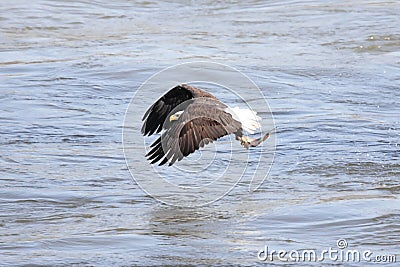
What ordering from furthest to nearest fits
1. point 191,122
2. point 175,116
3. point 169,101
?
point 169,101
point 175,116
point 191,122

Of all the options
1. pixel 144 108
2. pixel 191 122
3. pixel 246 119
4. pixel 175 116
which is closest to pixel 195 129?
pixel 191 122

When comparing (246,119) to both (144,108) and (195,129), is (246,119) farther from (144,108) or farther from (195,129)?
(144,108)

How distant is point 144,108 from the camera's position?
9211 millimetres

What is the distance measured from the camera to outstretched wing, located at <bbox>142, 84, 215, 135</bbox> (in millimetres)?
6652

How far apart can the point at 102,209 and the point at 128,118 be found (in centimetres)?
256

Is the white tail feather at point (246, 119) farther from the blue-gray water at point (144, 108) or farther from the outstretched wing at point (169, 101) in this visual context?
the blue-gray water at point (144, 108)

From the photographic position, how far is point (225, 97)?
9711 mm

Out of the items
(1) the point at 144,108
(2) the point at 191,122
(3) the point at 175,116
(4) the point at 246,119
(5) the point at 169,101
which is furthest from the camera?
(1) the point at 144,108

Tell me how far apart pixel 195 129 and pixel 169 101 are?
0.62m

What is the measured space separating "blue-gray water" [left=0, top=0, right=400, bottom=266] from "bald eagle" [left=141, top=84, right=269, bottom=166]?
1.41 ft

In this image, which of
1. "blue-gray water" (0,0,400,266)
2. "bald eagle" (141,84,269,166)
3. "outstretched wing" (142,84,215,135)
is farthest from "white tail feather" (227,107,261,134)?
"blue-gray water" (0,0,400,266)

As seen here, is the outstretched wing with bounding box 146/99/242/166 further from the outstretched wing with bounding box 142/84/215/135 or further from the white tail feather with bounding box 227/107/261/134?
the outstretched wing with bounding box 142/84/215/135

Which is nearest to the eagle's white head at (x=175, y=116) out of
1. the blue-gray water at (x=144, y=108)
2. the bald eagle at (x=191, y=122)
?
the bald eagle at (x=191, y=122)

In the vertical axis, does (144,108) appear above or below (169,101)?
above
